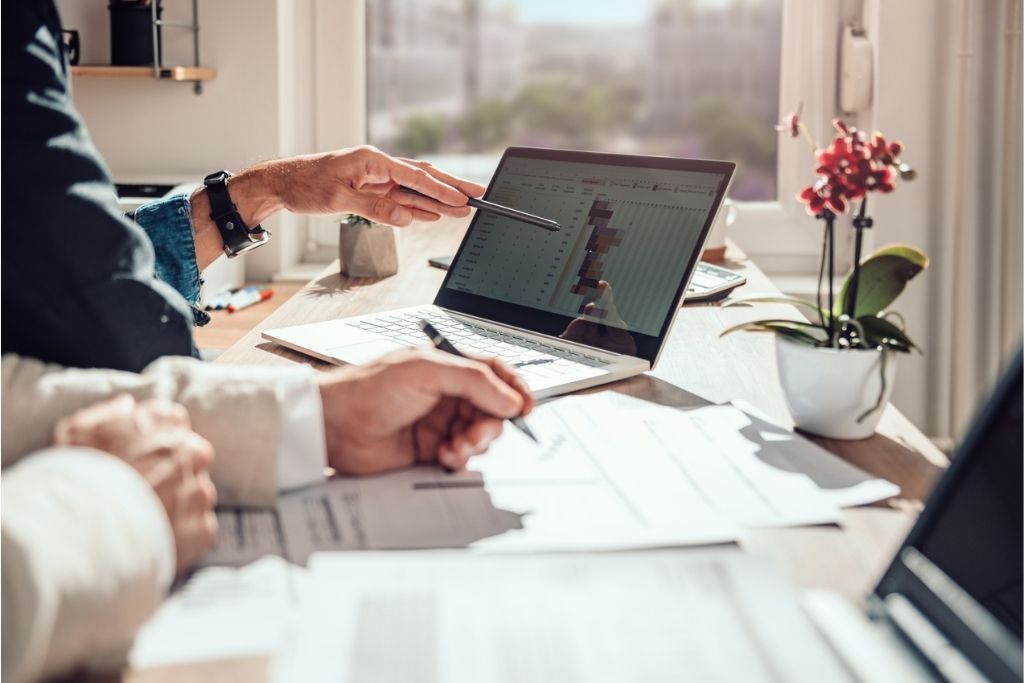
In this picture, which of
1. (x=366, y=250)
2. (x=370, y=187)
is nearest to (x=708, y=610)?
(x=370, y=187)

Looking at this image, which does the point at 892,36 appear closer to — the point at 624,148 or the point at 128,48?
the point at 624,148

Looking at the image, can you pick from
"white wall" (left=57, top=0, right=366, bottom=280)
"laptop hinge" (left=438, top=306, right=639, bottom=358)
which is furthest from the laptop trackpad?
"white wall" (left=57, top=0, right=366, bottom=280)

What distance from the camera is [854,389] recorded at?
0.80 m

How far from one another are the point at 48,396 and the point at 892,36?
1899 mm

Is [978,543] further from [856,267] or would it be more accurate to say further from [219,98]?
[219,98]

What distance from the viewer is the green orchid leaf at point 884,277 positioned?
33.6 inches

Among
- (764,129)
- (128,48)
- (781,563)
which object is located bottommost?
(781,563)

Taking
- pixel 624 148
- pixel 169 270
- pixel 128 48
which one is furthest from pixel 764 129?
pixel 169 270

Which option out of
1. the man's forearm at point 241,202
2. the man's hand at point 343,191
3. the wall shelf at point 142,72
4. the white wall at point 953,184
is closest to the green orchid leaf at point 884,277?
the man's hand at point 343,191

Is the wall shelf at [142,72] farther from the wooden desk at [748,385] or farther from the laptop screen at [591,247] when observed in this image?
the laptop screen at [591,247]

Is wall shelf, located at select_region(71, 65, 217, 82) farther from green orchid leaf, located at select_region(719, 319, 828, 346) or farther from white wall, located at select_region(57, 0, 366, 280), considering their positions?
green orchid leaf, located at select_region(719, 319, 828, 346)

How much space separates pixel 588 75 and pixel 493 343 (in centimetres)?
140

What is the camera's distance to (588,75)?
234 centimetres

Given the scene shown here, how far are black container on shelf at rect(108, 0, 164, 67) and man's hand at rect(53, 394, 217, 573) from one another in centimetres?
165
